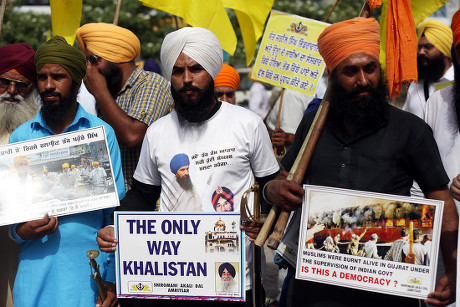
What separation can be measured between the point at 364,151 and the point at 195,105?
1.03 metres

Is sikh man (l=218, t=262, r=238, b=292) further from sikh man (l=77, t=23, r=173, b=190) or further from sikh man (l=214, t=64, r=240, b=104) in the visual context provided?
sikh man (l=214, t=64, r=240, b=104)

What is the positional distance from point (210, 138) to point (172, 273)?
0.78m

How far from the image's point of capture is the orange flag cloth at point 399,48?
3469 millimetres

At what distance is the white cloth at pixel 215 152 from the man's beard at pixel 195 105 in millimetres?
44

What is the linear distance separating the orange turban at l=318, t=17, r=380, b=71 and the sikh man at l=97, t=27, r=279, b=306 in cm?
65

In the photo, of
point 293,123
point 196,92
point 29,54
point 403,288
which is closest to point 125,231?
point 196,92

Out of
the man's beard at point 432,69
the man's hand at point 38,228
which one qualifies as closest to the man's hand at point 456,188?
the man's hand at point 38,228

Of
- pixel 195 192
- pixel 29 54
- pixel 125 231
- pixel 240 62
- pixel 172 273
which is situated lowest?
pixel 172 273

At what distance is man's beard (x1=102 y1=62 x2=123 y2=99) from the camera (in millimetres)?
4832

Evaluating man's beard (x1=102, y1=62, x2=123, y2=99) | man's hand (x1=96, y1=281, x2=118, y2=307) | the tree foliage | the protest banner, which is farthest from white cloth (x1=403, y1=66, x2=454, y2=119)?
→ the tree foliage

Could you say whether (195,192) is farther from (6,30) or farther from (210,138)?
(6,30)

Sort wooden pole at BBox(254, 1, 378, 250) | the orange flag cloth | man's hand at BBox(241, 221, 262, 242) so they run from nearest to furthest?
1. wooden pole at BBox(254, 1, 378, 250)
2. man's hand at BBox(241, 221, 262, 242)
3. the orange flag cloth

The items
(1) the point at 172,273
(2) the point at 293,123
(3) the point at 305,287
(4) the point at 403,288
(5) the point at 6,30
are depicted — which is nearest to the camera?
(4) the point at 403,288

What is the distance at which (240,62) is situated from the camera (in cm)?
1708
